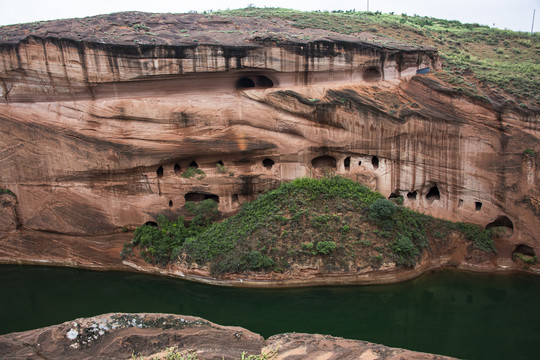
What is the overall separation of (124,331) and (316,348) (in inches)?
192

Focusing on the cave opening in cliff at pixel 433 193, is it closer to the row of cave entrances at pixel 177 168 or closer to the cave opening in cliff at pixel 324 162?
the cave opening in cliff at pixel 324 162

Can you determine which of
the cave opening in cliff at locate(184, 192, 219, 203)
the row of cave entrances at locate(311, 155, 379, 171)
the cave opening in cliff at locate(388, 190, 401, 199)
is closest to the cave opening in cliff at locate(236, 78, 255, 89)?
the row of cave entrances at locate(311, 155, 379, 171)

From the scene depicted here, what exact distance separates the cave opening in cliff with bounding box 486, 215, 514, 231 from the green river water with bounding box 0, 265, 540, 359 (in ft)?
6.34

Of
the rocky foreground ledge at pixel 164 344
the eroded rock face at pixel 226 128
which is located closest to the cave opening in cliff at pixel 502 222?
the eroded rock face at pixel 226 128

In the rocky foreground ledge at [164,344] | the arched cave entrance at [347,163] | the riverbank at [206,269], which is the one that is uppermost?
the arched cave entrance at [347,163]

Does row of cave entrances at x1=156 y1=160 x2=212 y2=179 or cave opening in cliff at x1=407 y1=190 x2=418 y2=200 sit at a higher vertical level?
row of cave entrances at x1=156 y1=160 x2=212 y2=179

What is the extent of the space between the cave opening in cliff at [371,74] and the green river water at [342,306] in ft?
25.9

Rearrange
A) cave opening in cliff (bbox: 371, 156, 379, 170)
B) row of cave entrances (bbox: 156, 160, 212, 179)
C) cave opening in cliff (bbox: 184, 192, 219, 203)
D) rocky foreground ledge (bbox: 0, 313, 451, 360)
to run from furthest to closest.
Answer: cave opening in cliff (bbox: 184, 192, 219, 203), cave opening in cliff (bbox: 371, 156, 379, 170), row of cave entrances (bbox: 156, 160, 212, 179), rocky foreground ledge (bbox: 0, 313, 451, 360)

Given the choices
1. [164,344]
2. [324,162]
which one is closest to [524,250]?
[324,162]

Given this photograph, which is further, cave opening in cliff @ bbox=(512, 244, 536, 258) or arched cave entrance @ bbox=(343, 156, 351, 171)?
arched cave entrance @ bbox=(343, 156, 351, 171)

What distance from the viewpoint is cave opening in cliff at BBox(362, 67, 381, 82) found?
15.7m

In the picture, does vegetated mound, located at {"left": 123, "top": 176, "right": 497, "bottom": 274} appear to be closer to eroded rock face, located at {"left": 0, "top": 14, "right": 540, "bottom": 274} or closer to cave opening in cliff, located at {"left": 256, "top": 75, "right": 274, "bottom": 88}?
eroded rock face, located at {"left": 0, "top": 14, "right": 540, "bottom": 274}

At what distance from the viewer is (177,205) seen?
52.2ft

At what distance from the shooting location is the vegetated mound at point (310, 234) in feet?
46.3
